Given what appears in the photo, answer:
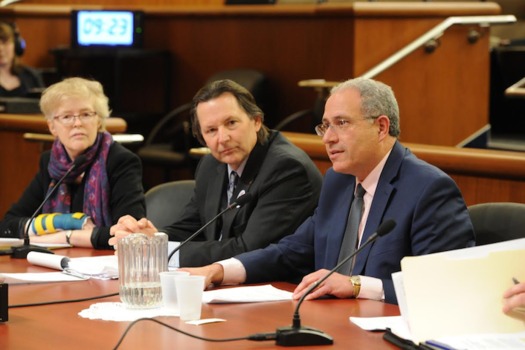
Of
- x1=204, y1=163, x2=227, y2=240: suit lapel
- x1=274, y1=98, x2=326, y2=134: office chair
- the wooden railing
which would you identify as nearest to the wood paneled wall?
x1=274, y1=98, x2=326, y2=134: office chair

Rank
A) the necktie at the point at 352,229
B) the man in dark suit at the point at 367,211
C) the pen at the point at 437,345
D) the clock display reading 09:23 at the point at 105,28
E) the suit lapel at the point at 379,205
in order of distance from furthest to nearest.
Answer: the clock display reading 09:23 at the point at 105,28 → the necktie at the point at 352,229 → the suit lapel at the point at 379,205 → the man in dark suit at the point at 367,211 → the pen at the point at 437,345

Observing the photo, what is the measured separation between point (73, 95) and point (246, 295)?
179 centimetres

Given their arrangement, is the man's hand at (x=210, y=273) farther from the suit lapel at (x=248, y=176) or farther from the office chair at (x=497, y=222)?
the office chair at (x=497, y=222)

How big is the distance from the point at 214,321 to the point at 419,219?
2.63ft

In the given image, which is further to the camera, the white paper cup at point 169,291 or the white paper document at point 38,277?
the white paper document at point 38,277

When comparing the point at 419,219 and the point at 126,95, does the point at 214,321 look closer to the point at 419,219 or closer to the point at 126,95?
the point at 419,219

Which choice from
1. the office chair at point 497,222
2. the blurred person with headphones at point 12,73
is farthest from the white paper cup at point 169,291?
the blurred person with headphones at point 12,73

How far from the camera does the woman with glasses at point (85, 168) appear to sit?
15.2 ft

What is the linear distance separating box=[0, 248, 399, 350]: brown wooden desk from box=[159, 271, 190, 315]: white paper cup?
81 mm

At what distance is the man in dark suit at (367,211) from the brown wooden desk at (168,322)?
0.60 feet

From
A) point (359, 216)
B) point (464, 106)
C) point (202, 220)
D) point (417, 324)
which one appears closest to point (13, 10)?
point (464, 106)

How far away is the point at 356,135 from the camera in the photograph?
11.3 feet

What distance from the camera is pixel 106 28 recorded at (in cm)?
932

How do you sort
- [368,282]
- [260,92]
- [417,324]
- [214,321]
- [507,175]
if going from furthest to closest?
[260,92]
[507,175]
[368,282]
[214,321]
[417,324]
